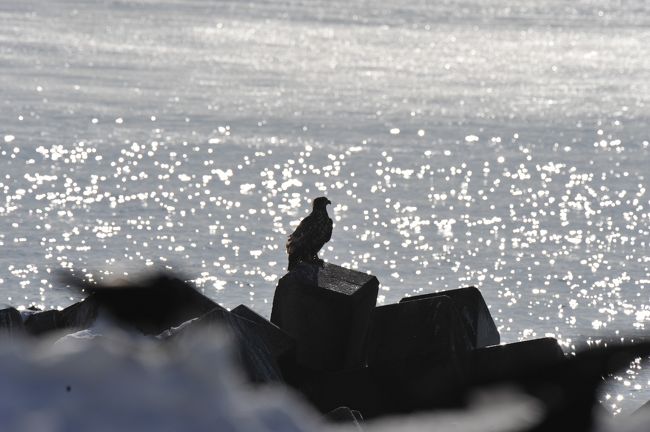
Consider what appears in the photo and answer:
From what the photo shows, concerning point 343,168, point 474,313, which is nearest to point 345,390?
point 474,313

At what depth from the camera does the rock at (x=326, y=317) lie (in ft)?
31.2

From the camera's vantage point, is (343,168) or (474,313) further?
(343,168)

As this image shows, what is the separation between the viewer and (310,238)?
1128 cm

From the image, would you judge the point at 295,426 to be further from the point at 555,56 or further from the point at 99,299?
the point at 555,56

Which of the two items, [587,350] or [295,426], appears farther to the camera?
[587,350]

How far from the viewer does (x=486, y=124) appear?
40.7 metres

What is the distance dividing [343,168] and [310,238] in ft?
70.7

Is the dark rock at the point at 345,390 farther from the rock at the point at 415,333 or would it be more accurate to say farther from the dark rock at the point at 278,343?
the rock at the point at 415,333

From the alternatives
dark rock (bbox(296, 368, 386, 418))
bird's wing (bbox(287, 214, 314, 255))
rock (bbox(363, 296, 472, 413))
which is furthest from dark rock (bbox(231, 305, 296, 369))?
bird's wing (bbox(287, 214, 314, 255))

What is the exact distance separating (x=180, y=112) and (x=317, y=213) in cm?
2986

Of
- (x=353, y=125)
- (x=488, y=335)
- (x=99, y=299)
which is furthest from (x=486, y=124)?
(x=99, y=299)

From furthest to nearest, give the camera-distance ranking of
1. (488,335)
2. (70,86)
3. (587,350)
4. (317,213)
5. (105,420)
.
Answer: (70,86) → (317,213) → (488,335) → (587,350) → (105,420)

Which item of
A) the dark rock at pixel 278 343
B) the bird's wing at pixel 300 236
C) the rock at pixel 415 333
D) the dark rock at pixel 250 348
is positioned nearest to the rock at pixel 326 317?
the rock at pixel 415 333

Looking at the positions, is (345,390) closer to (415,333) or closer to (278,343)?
(278,343)
